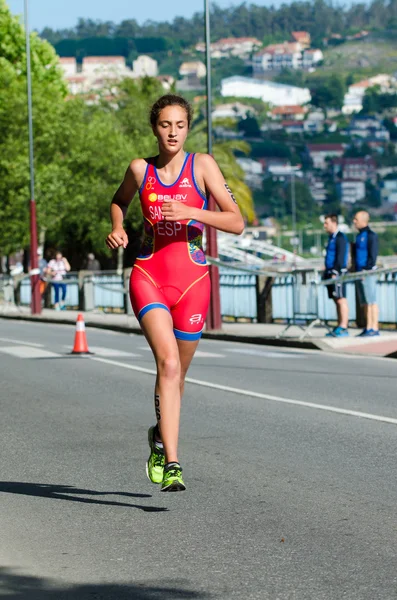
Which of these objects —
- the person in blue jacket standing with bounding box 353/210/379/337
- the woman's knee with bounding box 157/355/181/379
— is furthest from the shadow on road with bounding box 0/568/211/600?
the person in blue jacket standing with bounding box 353/210/379/337

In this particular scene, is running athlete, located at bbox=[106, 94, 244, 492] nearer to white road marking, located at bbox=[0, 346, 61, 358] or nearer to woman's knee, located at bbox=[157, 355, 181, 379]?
woman's knee, located at bbox=[157, 355, 181, 379]

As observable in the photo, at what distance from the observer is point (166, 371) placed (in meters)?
7.07

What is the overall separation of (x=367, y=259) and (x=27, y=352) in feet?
17.4

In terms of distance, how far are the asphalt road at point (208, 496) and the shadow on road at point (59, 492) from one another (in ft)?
0.04

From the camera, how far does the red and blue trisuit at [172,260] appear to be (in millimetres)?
7102

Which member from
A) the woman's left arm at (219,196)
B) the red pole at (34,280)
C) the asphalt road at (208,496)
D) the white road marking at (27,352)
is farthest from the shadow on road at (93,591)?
the red pole at (34,280)

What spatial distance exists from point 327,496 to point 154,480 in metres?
0.92

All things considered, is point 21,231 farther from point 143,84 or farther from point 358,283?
point 358,283

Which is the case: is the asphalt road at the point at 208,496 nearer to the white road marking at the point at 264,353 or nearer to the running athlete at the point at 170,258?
the running athlete at the point at 170,258

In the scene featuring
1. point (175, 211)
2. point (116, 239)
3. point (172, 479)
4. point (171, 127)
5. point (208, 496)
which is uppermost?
point (171, 127)

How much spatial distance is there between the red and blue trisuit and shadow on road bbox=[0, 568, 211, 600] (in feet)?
6.38

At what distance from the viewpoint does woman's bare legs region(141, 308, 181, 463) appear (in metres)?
7.03

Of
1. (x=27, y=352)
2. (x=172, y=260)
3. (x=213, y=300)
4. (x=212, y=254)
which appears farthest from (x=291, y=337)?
(x=172, y=260)

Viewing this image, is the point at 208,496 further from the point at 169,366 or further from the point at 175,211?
the point at 175,211
